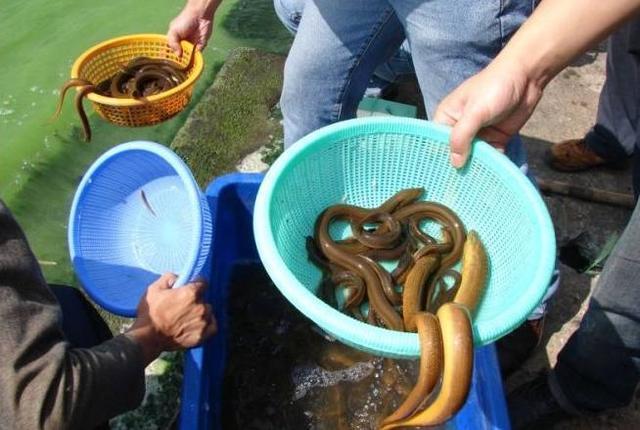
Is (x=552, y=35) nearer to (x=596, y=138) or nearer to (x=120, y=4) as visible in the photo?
(x=596, y=138)

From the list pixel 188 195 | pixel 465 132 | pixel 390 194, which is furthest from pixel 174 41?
pixel 465 132

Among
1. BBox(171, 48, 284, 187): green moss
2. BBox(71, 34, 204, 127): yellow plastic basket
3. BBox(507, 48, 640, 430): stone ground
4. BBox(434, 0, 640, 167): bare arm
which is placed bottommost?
BBox(507, 48, 640, 430): stone ground

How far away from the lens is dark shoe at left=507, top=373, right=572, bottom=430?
2354 millimetres

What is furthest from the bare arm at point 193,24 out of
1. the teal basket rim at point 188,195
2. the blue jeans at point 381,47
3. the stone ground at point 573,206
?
the stone ground at point 573,206

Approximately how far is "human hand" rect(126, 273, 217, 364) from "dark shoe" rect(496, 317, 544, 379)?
4.29 ft

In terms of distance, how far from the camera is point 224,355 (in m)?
2.67

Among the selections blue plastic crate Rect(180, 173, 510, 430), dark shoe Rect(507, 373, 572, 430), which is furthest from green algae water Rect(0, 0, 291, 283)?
dark shoe Rect(507, 373, 572, 430)

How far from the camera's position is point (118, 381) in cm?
175

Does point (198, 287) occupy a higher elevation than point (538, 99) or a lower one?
lower

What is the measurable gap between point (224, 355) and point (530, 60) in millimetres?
1803

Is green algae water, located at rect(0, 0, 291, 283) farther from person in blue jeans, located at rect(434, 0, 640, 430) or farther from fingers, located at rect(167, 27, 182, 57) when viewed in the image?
person in blue jeans, located at rect(434, 0, 640, 430)

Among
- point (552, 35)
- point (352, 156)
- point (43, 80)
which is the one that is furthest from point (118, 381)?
point (43, 80)

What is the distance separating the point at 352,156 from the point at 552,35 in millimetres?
795

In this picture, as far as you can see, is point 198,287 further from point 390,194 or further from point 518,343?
point 518,343
